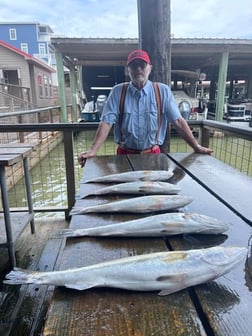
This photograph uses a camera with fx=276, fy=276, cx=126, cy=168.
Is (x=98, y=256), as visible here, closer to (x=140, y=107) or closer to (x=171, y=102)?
(x=140, y=107)

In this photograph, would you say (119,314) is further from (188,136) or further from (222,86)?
(222,86)

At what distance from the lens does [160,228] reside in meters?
0.90

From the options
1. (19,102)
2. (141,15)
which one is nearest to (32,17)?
(19,102)

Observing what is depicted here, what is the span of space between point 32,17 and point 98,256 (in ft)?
167

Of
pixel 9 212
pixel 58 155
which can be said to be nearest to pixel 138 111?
pixel 9 212

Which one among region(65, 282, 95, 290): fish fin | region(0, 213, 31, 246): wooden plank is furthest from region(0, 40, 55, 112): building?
region(65, 282, 95, 290): fish fin

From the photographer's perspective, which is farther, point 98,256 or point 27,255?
point 27,255

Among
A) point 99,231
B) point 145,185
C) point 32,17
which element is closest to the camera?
point 99,231

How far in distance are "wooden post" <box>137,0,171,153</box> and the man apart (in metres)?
0.42

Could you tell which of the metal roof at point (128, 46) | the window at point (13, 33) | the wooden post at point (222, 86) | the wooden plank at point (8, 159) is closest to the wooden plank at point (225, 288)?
the wooden plank at point (8, 159)

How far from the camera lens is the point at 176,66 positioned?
13484 mm

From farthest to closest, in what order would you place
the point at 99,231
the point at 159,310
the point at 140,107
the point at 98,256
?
the point at 140,107, the point at 99,231, the point at 98,256, the point at 159,310

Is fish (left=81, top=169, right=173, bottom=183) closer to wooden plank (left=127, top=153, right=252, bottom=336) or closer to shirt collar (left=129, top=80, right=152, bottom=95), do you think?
wooden plank (left=127, top=153, right=252, bottom=336)

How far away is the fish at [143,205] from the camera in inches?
41.9
